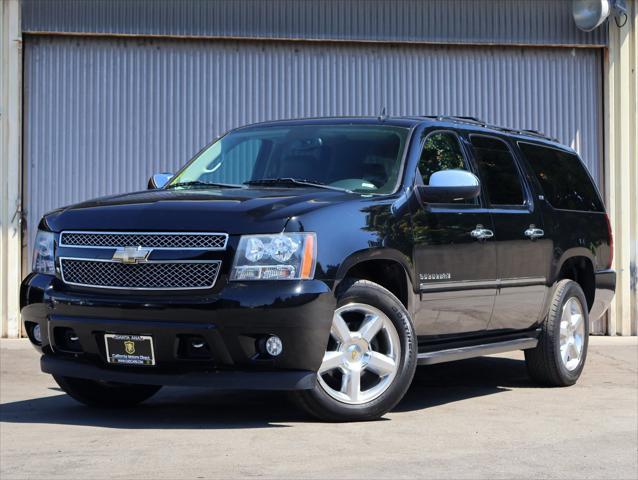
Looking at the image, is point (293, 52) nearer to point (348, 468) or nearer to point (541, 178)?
point (541, 178)

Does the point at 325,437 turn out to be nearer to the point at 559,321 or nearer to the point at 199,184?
the point at 199,184

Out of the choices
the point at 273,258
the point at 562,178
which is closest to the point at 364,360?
the point at 273,258

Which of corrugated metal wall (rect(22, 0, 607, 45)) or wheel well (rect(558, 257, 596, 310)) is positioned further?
corrugated metal wall (rect(22, 0, 607, 45))

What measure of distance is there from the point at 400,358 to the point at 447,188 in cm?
112

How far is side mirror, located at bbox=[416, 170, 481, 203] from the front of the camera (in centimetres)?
709

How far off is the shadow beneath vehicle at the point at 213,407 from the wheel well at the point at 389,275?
0.80 m

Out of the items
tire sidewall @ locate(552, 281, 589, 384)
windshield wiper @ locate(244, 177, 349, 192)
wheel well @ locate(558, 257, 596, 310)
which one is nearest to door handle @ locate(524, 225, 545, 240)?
tire sidewall @ locate(552, 281, 589, 384)

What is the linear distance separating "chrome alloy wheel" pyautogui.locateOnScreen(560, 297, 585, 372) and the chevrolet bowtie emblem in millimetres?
3653

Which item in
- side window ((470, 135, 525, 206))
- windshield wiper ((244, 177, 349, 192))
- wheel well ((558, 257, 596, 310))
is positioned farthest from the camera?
wheel well ((558, 257, 596, 310))

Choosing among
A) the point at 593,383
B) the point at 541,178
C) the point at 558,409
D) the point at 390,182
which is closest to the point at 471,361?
the point at 593,383

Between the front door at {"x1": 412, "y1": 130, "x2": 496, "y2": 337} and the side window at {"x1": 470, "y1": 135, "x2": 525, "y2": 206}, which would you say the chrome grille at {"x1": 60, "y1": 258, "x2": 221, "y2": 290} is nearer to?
the front door at {"x1": 412, "y1": 130, "x2": 496, "y2": 337}

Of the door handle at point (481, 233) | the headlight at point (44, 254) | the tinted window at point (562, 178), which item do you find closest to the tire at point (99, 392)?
the headlight at point (44, 254)

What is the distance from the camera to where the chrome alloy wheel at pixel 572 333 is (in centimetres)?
874

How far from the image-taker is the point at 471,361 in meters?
10.4
